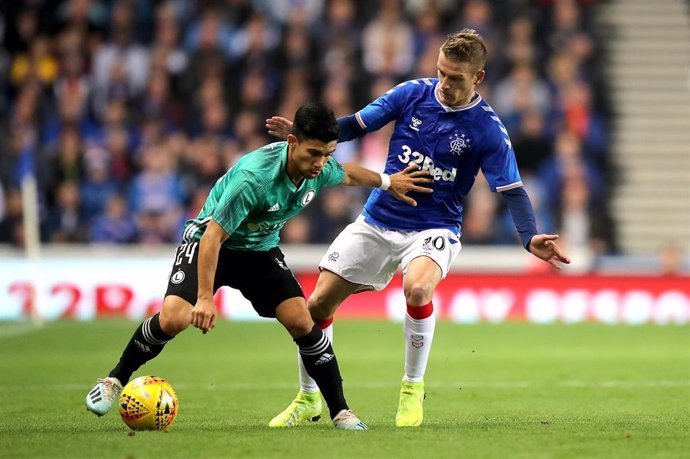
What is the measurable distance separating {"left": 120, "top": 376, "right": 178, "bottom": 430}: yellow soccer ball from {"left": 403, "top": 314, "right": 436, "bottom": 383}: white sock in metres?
1.54

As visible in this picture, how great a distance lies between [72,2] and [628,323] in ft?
34.4

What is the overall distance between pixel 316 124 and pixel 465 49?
1277 mm

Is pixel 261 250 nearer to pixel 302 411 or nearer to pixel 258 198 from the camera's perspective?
pixel 258 198

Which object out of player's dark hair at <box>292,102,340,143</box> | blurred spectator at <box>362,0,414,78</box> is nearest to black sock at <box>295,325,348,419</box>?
player's dark hair at <box>292,102,340,143</box>

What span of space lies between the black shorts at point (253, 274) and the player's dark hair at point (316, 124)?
0.89 metres

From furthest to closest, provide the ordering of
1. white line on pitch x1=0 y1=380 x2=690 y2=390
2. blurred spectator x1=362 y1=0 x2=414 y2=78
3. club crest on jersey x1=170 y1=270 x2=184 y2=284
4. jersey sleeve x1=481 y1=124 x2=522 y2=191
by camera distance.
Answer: blurred spectator x1=362 y1=0 x2=414 y2=78 < white line on pitch x1=0 y1=380 x2=690 y2=390 < jersey sleeve x1=481 y1=124 x2=522 y2=191 < club crest on jersey x1=170 y1=270 x2=184 y2=284

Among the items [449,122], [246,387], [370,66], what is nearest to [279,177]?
[449,122]

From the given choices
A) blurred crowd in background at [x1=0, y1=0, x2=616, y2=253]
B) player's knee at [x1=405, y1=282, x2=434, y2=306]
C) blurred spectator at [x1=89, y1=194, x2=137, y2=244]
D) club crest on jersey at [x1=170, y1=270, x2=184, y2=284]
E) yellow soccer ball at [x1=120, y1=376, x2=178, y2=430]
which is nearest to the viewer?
yellow soccer ball at [x1=120, y1=376, x2=178, y2=430]

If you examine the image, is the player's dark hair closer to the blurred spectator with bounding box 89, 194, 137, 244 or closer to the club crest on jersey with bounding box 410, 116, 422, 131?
the club crest on jersey with bounding box 410, 116, 422, 131

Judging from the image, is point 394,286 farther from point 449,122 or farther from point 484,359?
point 449,122

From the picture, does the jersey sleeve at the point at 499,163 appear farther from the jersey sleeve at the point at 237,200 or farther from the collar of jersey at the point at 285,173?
the jersey sleeve at the point at 237,200

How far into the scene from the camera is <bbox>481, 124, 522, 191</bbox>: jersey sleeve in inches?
318

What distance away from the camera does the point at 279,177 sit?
7305 millimetres

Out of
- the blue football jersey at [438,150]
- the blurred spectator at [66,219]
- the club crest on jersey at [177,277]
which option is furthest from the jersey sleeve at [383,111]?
the blurred spectator at [66,219]
